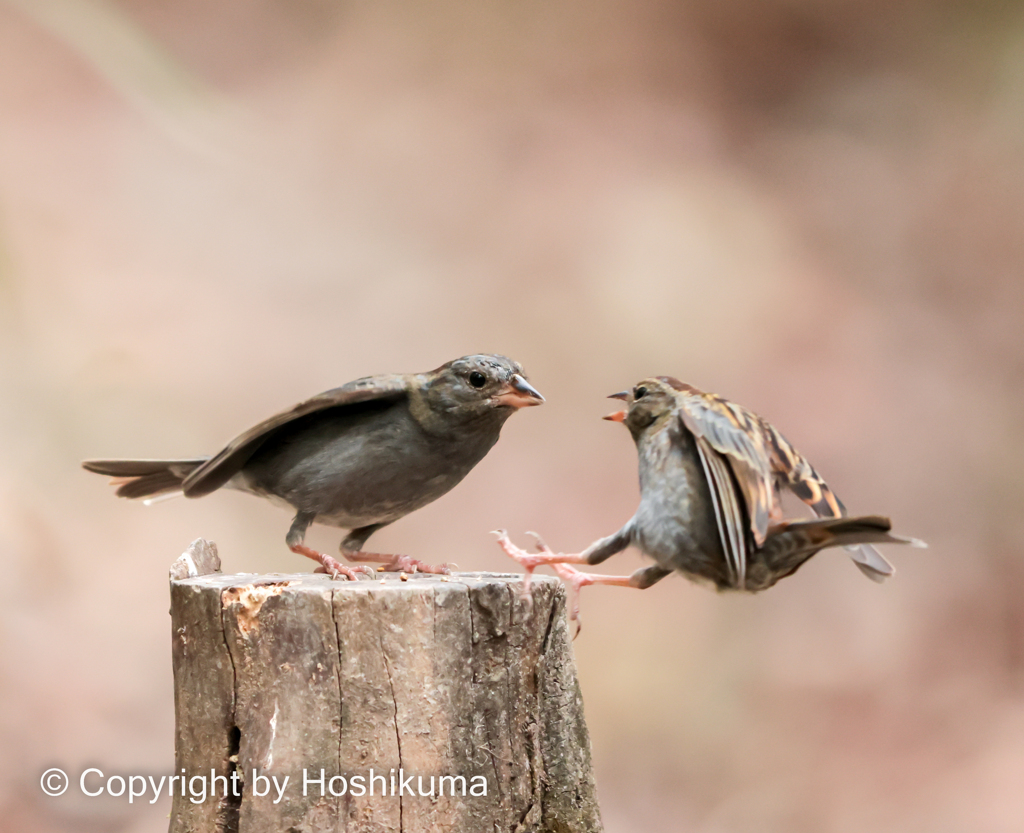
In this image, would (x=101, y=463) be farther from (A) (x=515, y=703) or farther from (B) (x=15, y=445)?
(A) (x=515, y=703)

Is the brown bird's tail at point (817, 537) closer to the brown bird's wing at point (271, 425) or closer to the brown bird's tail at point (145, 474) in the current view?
the brown bird's wing at point (271, 425)

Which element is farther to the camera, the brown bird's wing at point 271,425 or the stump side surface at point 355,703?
the brown bird's wing at point 271,425

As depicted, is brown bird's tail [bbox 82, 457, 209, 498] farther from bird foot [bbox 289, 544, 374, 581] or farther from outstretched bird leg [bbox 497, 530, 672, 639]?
outstretched bird leg [bbox 497, 530, 672, 639]

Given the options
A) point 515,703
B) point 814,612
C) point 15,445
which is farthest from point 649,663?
point 15,445

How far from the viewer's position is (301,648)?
250 centimetres

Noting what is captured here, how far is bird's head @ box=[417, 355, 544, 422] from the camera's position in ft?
10.7

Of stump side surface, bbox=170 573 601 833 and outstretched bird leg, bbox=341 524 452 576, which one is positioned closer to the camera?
stump side surface, bbox=170 573 601 833

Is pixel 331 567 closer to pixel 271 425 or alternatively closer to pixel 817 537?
pixel 271 425

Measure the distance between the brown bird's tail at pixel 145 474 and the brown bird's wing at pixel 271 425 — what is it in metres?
0.13

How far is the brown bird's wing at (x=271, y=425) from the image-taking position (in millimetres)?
3109

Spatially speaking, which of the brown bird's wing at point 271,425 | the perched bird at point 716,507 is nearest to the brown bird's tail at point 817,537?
the perched bird at point 716,507

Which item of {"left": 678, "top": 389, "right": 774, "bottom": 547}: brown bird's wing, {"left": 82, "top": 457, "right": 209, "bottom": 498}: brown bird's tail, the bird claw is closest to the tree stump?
the bird claw

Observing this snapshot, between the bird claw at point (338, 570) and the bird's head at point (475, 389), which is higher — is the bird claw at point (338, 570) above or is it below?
below

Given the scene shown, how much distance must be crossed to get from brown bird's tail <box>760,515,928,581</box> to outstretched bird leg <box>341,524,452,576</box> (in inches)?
46.5
